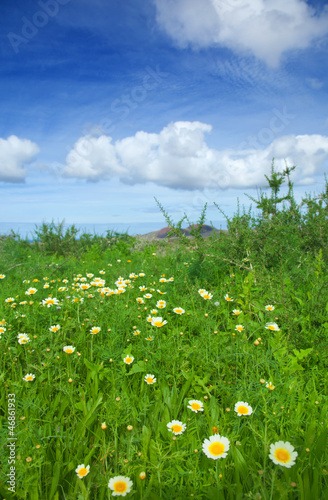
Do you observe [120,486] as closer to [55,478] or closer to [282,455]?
[55,478]

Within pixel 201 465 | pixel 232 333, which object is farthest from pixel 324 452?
pixel 232 333

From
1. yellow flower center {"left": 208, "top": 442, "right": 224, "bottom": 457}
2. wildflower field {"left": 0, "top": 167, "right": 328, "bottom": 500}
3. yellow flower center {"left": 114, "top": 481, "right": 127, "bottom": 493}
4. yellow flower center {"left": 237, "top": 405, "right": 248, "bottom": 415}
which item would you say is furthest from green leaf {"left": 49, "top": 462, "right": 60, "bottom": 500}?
yellow flower center {"left": 237, "top": 405, "right": 248, "bottom": 415}

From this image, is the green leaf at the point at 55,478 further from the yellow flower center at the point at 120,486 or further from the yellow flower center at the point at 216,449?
the yellow flower center at the point at 216,449

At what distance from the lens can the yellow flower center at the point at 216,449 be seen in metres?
1.60

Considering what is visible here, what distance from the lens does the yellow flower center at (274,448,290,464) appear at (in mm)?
1453

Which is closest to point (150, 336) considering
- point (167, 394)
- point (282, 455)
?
point (167, 394)

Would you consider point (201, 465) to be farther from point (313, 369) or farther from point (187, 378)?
point (313, 369)

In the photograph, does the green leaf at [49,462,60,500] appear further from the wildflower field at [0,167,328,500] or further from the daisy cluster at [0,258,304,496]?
the daisy cluster at [0,258,304,496]

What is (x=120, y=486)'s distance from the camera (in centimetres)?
148

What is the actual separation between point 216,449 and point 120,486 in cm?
49

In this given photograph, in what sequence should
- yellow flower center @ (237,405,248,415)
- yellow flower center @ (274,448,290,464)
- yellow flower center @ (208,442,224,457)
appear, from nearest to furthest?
yellow flower center @ (274,448,290,464) < yellow flower center @ (208,442,224,457) < yellow flower center @ (237,405,248,415)

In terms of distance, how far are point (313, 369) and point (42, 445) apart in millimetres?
1993

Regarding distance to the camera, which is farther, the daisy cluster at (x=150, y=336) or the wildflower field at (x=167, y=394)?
the wildflower field at (x=167, y=394)

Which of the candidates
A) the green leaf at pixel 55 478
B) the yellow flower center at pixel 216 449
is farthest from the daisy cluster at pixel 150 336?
the green leaf at pixel 55 478
